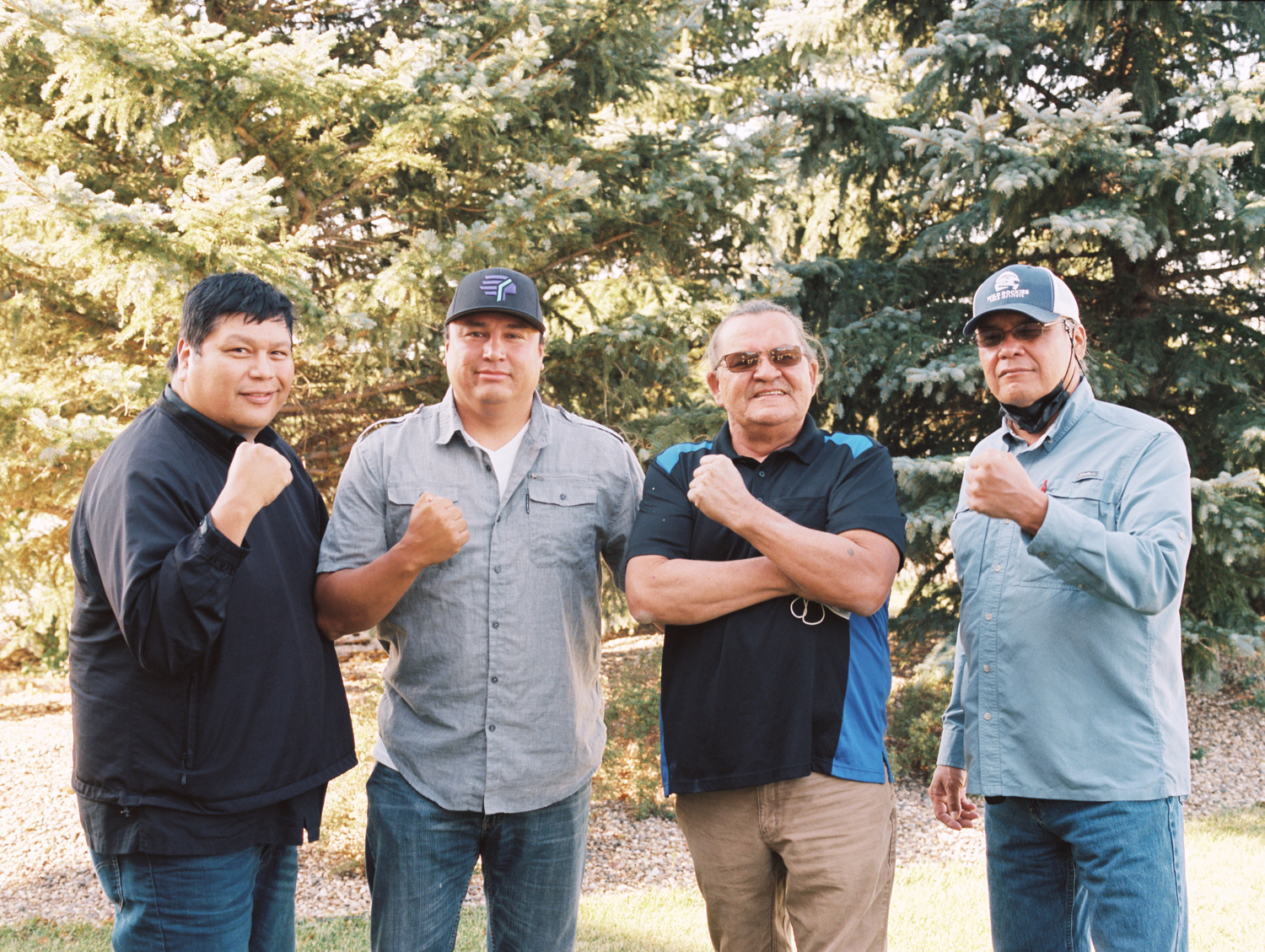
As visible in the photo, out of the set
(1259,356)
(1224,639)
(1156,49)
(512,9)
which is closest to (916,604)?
(1224,639)

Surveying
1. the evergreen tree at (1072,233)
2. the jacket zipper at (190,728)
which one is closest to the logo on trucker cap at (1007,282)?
the jacket zipper at (190,728)

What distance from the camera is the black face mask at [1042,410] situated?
2.39 meters

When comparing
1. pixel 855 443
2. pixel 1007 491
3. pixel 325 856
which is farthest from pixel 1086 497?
pixel 325 856

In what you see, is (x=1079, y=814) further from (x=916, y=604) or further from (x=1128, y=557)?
(x=916, y=604)

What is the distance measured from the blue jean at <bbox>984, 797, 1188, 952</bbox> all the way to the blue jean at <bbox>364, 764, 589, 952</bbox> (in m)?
1.15

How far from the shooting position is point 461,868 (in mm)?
2342

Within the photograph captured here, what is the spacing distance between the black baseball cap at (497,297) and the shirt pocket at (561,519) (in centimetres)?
45

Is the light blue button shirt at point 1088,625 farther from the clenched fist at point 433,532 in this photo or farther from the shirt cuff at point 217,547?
the shirt cuff at point 217,547

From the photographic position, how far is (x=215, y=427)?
81.8 inches

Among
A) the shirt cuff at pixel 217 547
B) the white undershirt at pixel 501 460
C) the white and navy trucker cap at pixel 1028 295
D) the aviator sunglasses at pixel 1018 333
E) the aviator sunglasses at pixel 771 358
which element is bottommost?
the shirt cuff at pixel 217 547

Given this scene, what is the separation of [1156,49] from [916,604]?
504cm

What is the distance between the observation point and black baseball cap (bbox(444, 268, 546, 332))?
237 centimetres

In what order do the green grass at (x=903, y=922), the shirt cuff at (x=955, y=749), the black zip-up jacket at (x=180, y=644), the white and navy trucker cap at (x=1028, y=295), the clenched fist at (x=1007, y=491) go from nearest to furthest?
1. the black zip-up jacket at (x=180, y=644)
2. the clenched fist at (x=1007, y=491)
3. the white and navy trucker cap at (x=1028, y=295)
4. the shirt cuff at (x=955, y=749)
5. the green grass at (x=903, y=922)

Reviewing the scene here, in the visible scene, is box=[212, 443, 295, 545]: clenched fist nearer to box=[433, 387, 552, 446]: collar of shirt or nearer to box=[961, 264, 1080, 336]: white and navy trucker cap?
box=[433, 387, 552, 446]: collar of shirt
